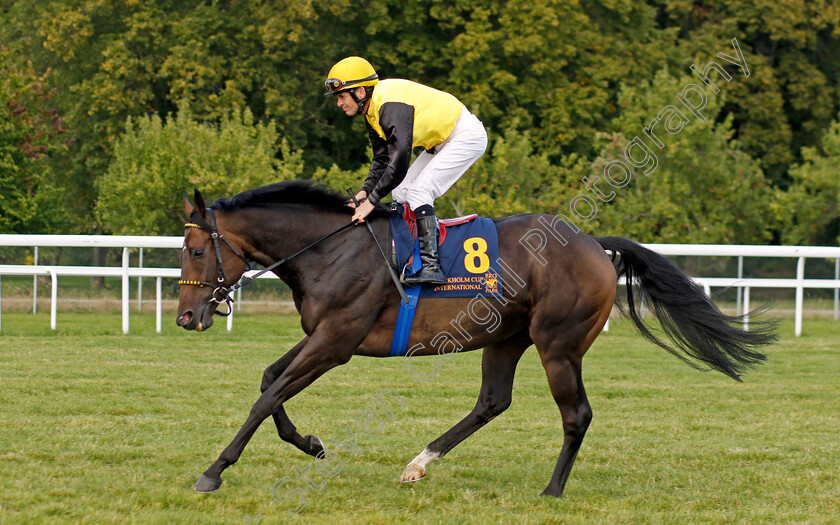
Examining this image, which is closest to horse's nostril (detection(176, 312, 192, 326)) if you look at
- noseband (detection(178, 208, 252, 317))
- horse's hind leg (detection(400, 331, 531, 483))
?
noseband (detection(178, 208, 252, 317))

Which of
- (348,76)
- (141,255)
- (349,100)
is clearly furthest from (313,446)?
(141,255)

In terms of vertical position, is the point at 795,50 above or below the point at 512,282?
above

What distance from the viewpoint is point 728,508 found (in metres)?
4.67

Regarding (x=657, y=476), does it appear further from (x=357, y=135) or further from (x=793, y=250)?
(x=357, y=135)

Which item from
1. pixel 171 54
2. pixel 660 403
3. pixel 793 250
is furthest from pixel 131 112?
pixel 660 403

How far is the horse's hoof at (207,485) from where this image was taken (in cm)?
457

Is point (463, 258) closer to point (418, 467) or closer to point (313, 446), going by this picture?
point (418, 467)

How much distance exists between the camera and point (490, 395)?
214 inches

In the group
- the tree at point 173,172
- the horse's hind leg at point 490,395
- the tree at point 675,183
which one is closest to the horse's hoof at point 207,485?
the horse's hind leg at point 490,395

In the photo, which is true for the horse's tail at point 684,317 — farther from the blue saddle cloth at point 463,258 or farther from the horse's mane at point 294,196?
the horse's mane at point 294,196

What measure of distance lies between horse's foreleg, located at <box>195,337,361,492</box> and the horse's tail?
1.87 metres

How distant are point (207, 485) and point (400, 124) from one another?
2.08 meters

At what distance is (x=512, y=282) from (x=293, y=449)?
1.76m

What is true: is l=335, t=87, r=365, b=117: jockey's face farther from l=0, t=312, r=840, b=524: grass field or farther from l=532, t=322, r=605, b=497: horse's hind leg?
l=0, t=312, r=840, b=524: grass field
